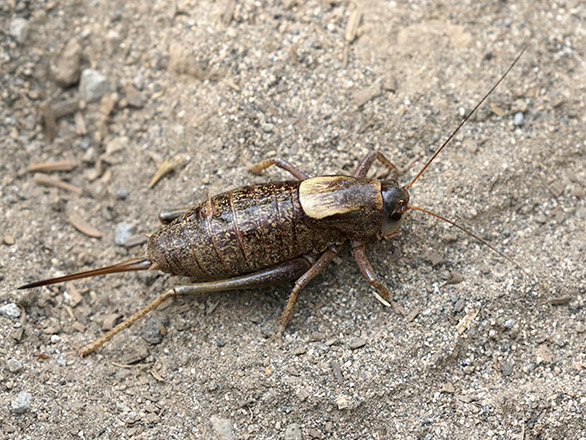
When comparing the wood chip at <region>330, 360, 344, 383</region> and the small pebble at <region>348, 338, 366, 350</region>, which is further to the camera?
the small pebble at <region>348, 338, 366, 350</region>

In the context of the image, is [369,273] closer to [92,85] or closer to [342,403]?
[342,403]

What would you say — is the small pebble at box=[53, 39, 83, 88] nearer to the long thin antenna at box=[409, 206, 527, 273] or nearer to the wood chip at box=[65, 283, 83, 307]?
the wood chip at box=[65, 283, 83, 307]

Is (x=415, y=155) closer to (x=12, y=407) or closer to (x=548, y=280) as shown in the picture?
(x=548, y=280)

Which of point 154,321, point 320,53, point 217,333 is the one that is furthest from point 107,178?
point 320,53

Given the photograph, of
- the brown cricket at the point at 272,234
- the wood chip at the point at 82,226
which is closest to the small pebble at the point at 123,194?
the wood chip at the point at 82,226

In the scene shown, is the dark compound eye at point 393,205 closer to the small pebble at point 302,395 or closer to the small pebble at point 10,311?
the small pebble at point 302,395

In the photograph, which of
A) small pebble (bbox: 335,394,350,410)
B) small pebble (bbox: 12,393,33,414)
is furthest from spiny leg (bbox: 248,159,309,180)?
small pebble (bbox: 12,393,33,414)
